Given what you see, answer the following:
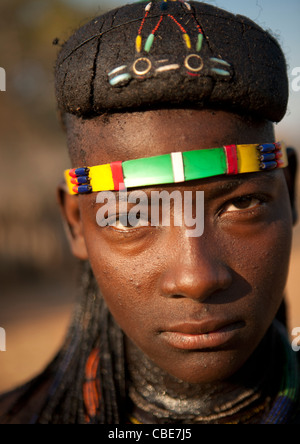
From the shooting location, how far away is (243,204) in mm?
1803

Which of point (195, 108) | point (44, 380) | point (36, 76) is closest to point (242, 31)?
point (195, 108)

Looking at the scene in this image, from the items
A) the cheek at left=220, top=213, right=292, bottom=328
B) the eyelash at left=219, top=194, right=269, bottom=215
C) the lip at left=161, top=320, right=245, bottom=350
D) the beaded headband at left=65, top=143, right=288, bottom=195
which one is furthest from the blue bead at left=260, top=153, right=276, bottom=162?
the lip at left=161, top=320, right=245, bottom=350

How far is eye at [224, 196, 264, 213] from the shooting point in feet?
5.81

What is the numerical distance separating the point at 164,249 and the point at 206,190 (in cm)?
28

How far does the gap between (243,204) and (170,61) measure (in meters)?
0.63

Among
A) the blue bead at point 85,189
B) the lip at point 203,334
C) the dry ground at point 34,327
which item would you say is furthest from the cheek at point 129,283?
the dry ground at point 34,327

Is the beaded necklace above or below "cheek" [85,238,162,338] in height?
below

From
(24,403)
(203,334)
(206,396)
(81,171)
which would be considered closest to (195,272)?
(203,334)

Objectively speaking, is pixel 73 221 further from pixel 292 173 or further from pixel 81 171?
pixel 292 173

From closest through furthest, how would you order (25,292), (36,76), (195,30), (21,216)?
(195,30), (25,292), (21,216), (36,76)

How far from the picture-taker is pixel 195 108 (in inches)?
66.7

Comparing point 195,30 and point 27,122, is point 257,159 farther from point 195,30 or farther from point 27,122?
point 27,122

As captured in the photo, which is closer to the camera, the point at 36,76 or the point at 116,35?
the point at 116,35

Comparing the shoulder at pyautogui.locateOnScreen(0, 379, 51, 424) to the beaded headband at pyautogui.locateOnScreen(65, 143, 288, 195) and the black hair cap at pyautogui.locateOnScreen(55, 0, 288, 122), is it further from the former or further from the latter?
the black hair cap at pyautogui.locateOnScreen(55, 0, 288, 122)
